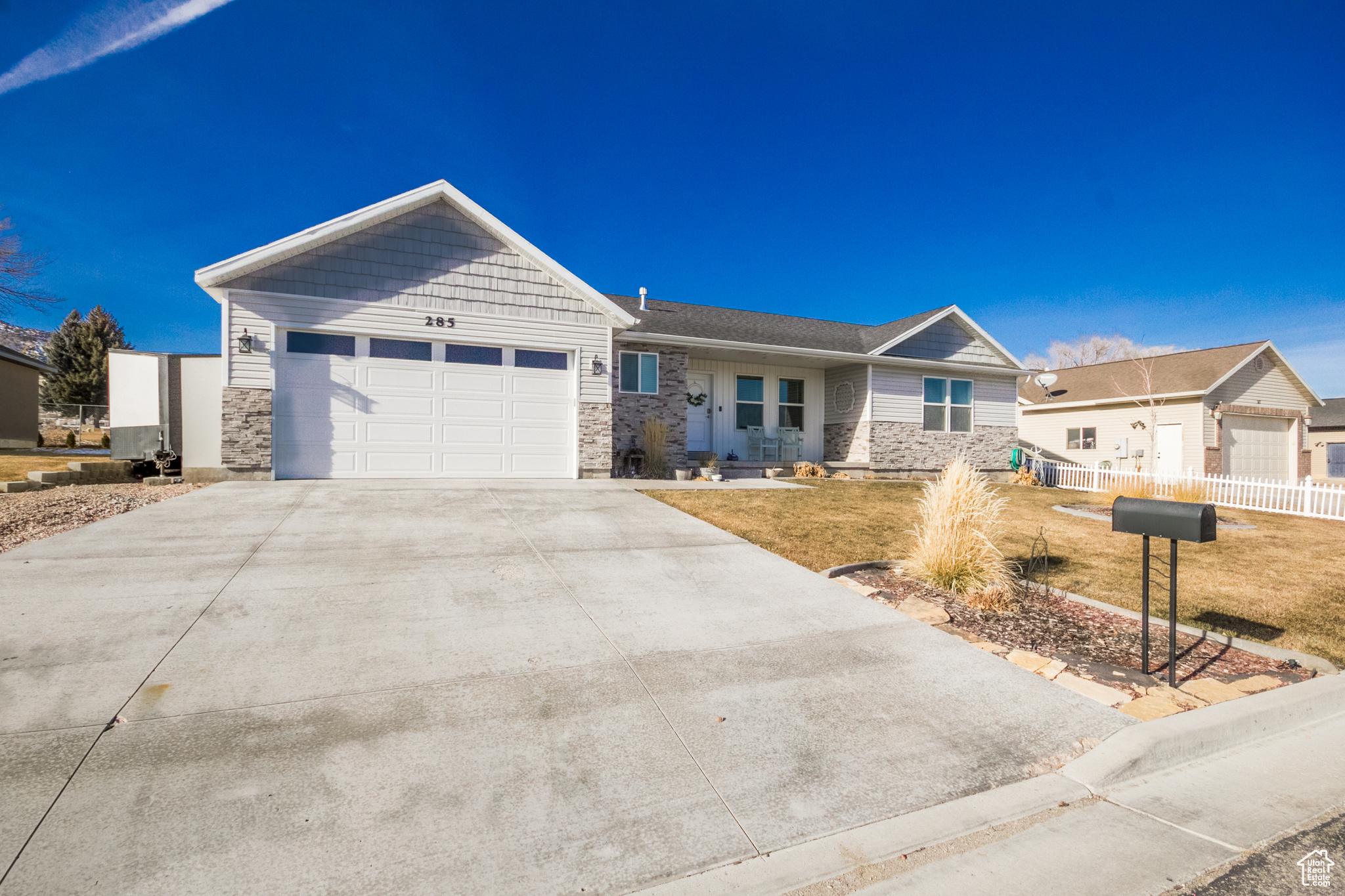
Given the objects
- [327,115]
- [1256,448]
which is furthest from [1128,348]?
[327,115]

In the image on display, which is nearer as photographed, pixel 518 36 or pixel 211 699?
pixel 211 699

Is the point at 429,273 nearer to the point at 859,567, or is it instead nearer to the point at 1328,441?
the point at 859,567

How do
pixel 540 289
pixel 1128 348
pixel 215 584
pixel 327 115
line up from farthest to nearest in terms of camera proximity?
pixel 1128 348, pixel 327 115, pixel 540 289, pixel 215 584

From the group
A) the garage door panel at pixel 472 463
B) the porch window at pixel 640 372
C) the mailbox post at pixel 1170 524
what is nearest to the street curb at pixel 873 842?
the mailbox post at pixel 1170 524

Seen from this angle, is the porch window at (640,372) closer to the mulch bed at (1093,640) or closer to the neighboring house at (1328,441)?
the mulch bed at (1093,640)

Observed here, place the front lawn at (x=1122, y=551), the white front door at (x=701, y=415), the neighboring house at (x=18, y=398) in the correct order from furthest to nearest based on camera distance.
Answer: the neighboring house at (x=18, y=398) → the white front door at (x=701, y=415) → the front lawn at (x=1122, y=551)

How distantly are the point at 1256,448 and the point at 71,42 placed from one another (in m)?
35.3

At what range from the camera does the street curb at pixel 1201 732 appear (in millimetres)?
2580

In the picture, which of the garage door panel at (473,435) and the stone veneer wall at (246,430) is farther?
the garage door panel at (473,435)

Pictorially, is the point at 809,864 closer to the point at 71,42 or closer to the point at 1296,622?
the point at 1296,622

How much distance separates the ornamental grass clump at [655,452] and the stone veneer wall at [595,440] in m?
1.40

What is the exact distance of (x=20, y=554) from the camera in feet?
16.2

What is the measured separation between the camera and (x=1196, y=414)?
63.6 feet

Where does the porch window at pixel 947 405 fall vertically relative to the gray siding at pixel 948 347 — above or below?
below
